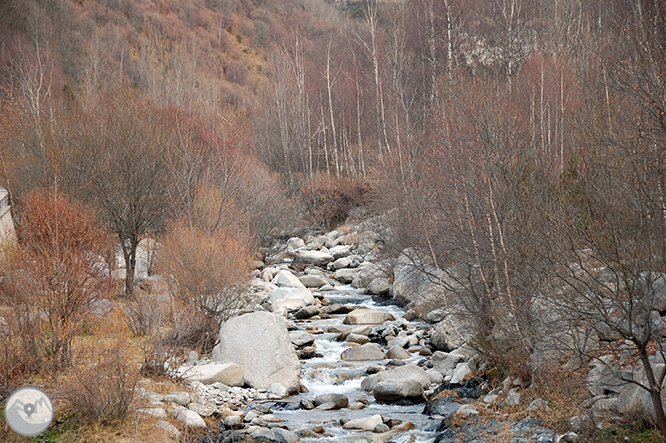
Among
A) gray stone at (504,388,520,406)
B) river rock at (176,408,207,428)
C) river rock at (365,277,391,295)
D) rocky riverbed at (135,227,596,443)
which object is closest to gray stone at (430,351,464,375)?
rocky riverbed at (135,227,596,443)

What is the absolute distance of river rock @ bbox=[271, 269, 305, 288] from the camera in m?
19.8

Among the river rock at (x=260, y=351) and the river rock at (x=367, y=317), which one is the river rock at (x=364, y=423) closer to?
the river rock at (x=260, y=351)

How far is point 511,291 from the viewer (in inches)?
375

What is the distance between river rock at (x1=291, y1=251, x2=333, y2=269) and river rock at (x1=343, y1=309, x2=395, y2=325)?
8.52 m

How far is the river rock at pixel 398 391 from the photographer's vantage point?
1042 cm

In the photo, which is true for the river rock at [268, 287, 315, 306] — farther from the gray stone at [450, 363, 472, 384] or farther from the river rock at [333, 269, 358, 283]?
the gray stone at [450, 363, 472, 384]

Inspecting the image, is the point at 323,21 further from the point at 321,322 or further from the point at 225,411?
the point at 225,411

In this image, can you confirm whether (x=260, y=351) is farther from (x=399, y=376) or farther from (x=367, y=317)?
(x=367, y=317)

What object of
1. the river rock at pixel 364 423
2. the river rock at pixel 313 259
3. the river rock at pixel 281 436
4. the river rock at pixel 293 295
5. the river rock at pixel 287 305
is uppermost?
the river rock at pixel 313 259

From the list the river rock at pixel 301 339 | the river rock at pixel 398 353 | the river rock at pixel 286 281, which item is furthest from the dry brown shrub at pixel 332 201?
the river rock at pixel 398 353

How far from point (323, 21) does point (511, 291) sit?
71555mm

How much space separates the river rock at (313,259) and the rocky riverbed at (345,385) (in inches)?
301

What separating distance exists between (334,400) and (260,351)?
6.24ft

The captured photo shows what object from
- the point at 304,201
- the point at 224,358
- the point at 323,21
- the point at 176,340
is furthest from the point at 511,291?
the point at 323,21
